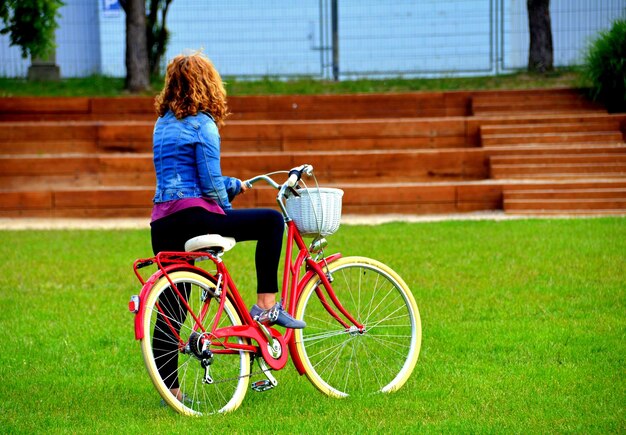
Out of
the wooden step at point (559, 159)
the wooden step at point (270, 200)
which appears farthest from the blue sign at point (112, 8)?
the wooden step at point (559, 159)

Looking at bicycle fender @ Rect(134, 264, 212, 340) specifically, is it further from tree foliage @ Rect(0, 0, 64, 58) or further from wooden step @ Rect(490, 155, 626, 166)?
wooden step @ Rect(490, 155, 626, 166)

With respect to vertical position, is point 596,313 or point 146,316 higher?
point 146,316

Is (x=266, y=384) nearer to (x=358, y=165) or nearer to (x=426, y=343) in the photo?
(x=426, y=343)

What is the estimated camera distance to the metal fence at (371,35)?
70.5ft

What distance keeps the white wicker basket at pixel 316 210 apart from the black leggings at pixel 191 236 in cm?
11

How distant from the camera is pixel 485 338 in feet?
25.1

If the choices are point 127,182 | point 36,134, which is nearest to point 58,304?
point 127,182

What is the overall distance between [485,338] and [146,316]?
303 cm

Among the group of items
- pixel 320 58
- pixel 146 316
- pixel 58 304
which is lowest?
pixel 58 304

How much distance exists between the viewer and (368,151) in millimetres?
16688

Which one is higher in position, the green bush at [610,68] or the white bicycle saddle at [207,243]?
the green bush at [610,68]

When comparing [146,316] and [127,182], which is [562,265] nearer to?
[146,316]

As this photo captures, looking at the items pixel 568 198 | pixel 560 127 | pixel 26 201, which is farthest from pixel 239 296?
pixel 560 127

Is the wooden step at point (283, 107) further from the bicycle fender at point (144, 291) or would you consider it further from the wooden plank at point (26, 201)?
the bicycle fender at point (144, 291)
